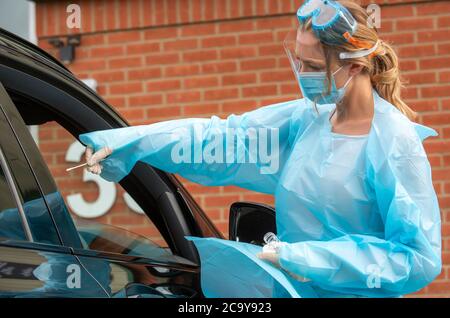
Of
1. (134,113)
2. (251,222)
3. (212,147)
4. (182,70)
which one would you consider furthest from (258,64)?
(212,147)

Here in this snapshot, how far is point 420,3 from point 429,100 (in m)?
0.56

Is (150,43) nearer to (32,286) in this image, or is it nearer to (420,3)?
(420,3)

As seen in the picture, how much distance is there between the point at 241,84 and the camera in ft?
18.1

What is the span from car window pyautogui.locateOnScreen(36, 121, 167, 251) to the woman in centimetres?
40

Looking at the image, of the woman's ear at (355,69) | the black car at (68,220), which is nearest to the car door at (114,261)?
the black car at (68,220)

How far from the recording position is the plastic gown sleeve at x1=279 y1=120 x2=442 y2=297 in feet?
6.75

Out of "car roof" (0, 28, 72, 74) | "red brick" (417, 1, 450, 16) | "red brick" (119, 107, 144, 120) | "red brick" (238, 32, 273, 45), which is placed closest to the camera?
"car roof" (0, 28, 72, 74)

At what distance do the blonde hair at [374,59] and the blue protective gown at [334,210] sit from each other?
0.05 m

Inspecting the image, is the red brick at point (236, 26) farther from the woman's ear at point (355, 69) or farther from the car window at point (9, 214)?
the car window at point (9, 214)

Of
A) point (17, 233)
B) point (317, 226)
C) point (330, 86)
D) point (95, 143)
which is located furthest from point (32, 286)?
point (330, 86)

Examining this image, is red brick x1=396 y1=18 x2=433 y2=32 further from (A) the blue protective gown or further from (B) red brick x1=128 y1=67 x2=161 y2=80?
(A) the blue protective gown

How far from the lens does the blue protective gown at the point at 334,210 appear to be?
2064 millimetres

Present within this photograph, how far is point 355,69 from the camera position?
2320mm

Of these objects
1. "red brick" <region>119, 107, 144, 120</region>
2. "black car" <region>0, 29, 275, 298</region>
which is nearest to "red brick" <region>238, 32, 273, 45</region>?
"red brick" <region>119, 107, 144, 120</region>
